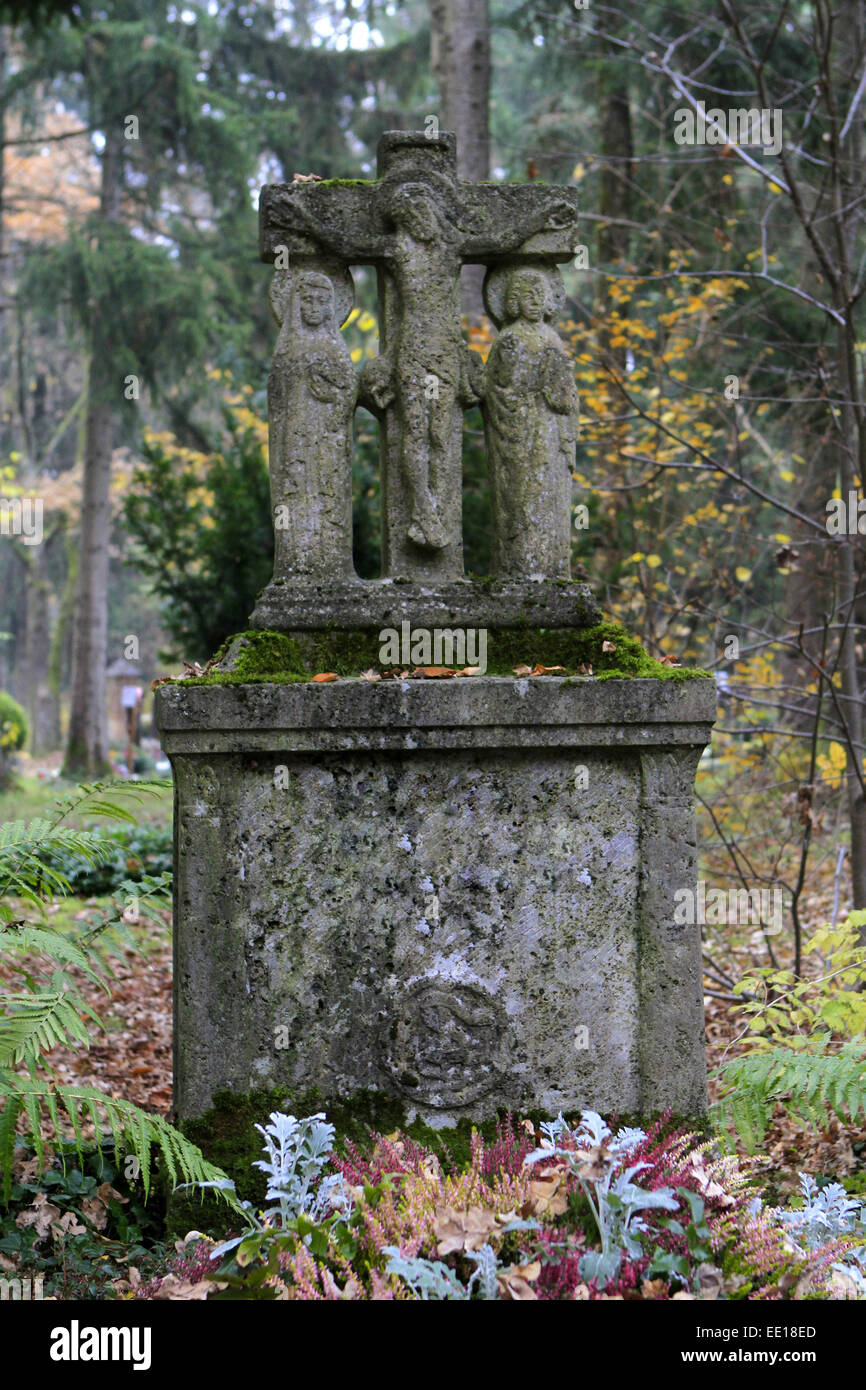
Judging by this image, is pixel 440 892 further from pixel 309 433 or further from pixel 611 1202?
pixel 309 433

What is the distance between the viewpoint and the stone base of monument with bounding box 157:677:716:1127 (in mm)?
3551

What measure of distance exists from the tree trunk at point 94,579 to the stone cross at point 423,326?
13573 millimetres

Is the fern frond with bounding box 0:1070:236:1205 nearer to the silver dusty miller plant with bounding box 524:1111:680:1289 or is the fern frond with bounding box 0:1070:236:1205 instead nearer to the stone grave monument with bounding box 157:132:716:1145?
the stone grave monument with bounding box 157:132:716:1145

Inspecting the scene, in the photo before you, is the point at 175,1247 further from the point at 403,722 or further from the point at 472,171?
the point at 472,171

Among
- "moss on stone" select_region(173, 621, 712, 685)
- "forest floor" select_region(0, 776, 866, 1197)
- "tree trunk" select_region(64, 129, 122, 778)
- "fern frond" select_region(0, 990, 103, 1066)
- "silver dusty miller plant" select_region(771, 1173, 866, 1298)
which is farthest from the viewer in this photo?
"tree trunk" select_region(64, 129, 122, 778)

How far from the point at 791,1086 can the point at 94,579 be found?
15.4m

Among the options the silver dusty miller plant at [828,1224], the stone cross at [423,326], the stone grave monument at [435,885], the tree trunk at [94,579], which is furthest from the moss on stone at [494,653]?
the tree trunk at [94,579]

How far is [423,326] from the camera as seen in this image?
162 inches

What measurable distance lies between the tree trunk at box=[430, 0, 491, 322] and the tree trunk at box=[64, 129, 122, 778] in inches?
282

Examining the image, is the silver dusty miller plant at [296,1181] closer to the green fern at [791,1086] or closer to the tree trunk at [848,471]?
the green fern at [791,1086]

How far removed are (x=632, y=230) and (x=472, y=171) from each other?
1.95 metres

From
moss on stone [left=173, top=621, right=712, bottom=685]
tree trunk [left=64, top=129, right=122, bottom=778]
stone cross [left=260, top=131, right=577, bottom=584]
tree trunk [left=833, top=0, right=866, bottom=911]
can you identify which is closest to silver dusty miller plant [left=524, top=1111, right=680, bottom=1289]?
moss on stone [left=173, top=621, right=712, bottom=685]

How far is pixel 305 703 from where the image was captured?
3541mm

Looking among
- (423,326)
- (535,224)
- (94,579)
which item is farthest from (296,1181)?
(94,579)
